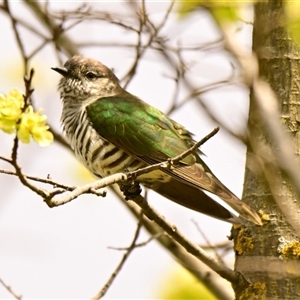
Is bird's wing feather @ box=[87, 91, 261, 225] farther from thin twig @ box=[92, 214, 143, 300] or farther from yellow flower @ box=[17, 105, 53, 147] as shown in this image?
yellow flower @ box=[17, 105, 53, 147]

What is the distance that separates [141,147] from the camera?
5137mm

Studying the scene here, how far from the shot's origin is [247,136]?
7.67 feet

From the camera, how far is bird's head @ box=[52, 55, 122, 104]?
5930 mm

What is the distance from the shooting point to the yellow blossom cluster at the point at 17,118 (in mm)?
2508

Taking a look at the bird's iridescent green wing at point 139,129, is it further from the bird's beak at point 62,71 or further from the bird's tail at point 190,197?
the bird's beak at point 62,71

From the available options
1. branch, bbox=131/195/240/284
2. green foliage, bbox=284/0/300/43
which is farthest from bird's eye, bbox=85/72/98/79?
green foliage, bbox=284/0/300/43

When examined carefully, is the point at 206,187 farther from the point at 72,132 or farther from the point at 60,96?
the point at 60,96

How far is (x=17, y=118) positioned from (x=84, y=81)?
11.7 ft

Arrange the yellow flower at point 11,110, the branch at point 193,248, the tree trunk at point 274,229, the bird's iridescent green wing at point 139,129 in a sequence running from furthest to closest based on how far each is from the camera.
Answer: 1. the bird's iridescent green wing at point 139,129
2. the branch at point 193,248
3. the tree trunk at point 274,229
4. the yellow flower at point 11,110

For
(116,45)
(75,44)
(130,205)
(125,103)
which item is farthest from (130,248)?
(75,44)

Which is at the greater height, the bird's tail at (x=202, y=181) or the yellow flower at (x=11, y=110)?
the bird's tail at (x=202, y=181)

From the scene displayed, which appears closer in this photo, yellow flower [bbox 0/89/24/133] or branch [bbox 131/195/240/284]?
yellow flower [bbox 0/89/24/133]

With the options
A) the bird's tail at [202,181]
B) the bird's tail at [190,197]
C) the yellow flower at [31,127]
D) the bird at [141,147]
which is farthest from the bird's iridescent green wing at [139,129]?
the yellow flower at [31,127]

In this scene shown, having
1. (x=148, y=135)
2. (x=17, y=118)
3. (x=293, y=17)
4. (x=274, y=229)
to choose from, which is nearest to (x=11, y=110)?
(x=17, y=118)
